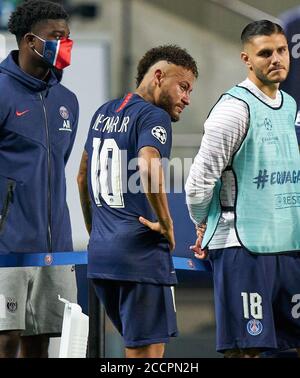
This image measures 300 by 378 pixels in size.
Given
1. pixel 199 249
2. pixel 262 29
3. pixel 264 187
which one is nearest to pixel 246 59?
pixel 262 29

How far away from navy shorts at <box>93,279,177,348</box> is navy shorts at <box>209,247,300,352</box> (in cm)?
33

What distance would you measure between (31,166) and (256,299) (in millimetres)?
1325

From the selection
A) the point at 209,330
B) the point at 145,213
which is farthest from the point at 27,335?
the point at 209,330

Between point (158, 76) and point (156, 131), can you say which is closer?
point (156, 131)

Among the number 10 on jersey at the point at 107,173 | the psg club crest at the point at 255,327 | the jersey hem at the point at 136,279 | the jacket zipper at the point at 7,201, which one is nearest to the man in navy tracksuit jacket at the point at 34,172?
the jacket zipper at the point at 7,201

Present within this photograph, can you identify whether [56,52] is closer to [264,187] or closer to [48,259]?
[48,259]

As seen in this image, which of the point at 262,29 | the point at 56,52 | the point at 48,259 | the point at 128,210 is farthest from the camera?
the point at 56,52

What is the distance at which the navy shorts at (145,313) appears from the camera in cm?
579

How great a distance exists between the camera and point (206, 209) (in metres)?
5.62

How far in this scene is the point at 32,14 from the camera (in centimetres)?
639

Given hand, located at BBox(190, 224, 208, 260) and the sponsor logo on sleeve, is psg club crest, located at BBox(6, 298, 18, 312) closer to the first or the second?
hand, located at BBox(190, 224, 208, 260)

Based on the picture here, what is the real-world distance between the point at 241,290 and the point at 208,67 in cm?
937

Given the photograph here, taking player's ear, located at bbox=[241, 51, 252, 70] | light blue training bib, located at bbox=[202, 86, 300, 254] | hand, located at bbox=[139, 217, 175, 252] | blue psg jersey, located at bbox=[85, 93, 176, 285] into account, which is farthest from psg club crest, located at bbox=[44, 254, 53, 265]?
player's ear, located at bbox=[241, 51, 252, 70]

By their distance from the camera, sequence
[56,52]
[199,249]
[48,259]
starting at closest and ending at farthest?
[199,249] < [48,259] < [56,52]
